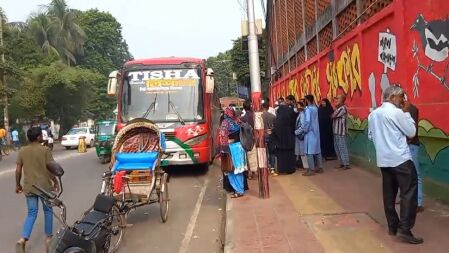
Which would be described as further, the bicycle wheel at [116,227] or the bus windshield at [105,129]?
the bus windshield at [105,129]

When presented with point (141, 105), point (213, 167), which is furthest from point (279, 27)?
point (141, 105)

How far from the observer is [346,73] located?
12875 millimetres

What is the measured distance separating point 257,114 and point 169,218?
2307 millimetres

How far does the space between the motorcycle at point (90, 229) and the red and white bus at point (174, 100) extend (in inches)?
240

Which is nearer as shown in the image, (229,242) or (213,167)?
(229,242)

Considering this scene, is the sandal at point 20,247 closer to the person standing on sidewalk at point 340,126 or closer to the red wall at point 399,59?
the red wall at point 399,59

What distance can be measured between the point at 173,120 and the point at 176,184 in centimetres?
175

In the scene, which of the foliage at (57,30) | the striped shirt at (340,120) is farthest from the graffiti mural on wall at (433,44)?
the foliage at (57,30)

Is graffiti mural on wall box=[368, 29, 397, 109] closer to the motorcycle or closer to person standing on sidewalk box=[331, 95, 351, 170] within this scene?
person standing on sidewalk box=[331, 95, 351, 170]

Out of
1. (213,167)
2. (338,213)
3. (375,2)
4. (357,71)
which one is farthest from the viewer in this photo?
(213,167)

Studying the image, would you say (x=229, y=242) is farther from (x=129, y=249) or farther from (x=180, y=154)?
(x=180, y=154)

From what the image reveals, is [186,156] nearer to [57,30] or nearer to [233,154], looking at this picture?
[233,154]

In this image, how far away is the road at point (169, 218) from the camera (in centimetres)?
691

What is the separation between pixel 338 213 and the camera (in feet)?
23.9
